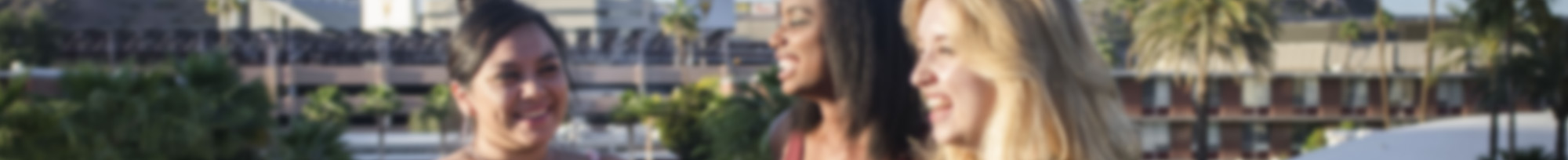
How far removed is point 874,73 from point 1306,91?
476 centimetres

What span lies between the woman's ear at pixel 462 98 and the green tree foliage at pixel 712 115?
23.2 inches

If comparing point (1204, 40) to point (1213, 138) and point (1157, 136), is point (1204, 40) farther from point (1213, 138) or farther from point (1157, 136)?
point (1157, 136)

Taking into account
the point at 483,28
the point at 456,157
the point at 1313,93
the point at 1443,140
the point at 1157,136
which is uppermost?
A: the point at 1443,140

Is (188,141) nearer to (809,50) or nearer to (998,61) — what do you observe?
(809,50)

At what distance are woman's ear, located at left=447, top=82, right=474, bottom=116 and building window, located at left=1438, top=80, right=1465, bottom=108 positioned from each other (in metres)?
6.72

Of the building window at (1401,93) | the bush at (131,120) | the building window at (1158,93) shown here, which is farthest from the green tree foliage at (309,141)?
the building window at (1401,93)

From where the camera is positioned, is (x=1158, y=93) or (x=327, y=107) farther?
(x=327, y=107)

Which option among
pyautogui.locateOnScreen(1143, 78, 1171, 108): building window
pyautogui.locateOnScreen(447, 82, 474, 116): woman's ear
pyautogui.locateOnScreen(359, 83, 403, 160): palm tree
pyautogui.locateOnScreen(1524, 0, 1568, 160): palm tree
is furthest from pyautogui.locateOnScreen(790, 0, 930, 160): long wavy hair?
pyautogui.locateOnScreen(1524, 0, 1568, 160): palm tree

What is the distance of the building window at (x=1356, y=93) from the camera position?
6.32 m

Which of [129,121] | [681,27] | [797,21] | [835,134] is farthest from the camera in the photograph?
[129,121]

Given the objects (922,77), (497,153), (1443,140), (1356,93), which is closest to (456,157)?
(497,153)

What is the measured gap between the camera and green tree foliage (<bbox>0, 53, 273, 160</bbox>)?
4.98 metres

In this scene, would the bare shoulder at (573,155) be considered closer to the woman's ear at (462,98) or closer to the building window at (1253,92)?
the woman's ear at (462,98)

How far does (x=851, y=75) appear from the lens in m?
1.63
